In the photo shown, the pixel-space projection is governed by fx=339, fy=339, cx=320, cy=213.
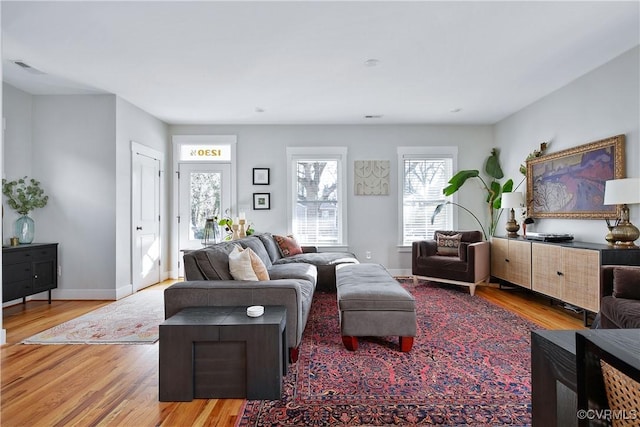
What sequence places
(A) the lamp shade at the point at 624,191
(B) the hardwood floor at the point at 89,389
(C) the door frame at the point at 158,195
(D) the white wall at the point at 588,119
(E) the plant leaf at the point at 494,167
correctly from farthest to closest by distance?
(E) the plant leaf at the point at 494,167 < (C) the door frame at the point at 158,195 < (D) the white wall at the point at 588,119 < (A) the lamp shade at the point at 624,191 < (B) the hardwood floor at the point at 89,389

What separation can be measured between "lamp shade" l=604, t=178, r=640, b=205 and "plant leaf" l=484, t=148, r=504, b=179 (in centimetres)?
249

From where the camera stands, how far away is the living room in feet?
10.7

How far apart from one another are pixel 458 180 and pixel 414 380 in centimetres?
390

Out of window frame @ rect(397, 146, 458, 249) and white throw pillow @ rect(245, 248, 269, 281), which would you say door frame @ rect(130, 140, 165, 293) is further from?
window frame @ rect(397, 146, 458, 249)

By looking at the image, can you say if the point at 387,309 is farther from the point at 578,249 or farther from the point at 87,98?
the point at 87,98

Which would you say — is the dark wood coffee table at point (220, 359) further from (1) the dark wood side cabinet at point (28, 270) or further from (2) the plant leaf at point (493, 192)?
(2) the plant leaf at point (493, 192)

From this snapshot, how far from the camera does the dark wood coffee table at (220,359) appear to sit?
1905 millimetres

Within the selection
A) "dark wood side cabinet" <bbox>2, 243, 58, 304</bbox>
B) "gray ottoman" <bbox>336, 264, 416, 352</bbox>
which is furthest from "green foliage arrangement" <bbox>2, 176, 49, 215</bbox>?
"gray ottoman" <bbox>336, 264, 416, 352</bbox>

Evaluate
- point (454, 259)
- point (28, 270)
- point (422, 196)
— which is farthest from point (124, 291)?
point (422, 196)

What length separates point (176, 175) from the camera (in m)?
5.71

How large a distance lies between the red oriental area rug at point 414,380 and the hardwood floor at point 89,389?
1.13ft

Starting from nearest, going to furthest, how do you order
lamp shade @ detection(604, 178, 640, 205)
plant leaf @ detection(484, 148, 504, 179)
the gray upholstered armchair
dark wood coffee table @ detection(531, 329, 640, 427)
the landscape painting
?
dark wood coffee table @ detection(531, 329, 640, 427) → lamp shade @ detection(604, 178, 640, 205) → the landscape painting → the gray upholstered armchair → plant leaf @ detection(484, 148, 504, 179)

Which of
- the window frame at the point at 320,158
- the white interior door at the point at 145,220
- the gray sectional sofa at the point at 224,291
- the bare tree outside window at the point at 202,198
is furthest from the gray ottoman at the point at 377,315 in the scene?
the bare tree outside window at the point at 202,198

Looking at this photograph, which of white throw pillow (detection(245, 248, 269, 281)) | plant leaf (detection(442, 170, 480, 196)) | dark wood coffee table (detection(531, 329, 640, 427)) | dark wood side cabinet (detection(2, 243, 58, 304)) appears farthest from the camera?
plant leaf (detection(442, 170, 480, 196))
